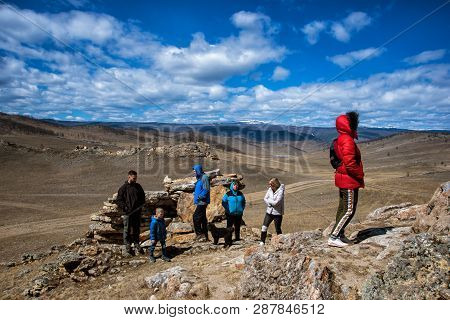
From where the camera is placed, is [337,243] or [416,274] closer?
[416,274]

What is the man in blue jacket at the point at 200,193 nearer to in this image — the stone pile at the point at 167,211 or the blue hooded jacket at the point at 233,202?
the blue hooded jacket at the point at 233,202

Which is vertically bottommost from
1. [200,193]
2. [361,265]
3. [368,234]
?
[361,265]

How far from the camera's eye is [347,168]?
6402 mm

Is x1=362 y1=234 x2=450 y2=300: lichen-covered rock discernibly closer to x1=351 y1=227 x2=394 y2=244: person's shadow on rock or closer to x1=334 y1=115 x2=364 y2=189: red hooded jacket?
x1=334 y1=115 x2=364 y2=189: red hooded jacket

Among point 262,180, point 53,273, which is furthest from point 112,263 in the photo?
point 262,180

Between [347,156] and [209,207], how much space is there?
9114mm

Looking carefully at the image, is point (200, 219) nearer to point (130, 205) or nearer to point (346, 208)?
point (130, 205)

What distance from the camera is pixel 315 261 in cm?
591

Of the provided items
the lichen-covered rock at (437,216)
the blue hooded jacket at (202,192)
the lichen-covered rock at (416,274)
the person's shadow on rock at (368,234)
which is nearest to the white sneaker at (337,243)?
the person's shadow on rock at (368,234)

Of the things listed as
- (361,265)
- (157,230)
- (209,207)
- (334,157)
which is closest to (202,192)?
(157,230)

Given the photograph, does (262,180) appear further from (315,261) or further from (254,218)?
(315,261)

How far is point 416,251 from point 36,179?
43.0 m

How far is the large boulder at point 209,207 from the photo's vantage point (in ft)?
47.0

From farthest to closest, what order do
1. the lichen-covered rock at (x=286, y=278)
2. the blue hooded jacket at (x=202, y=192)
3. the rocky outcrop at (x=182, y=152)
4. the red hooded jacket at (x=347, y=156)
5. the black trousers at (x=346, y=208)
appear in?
the rocky outcrop at (x=182, y=152) → the blue hooded jacket at (x=202, y=192) → the black trousers at (x=346, y=208) → the red hooded jacket at (x=347, y=156) → the lichen-covered rock at (x=286, y=278)
